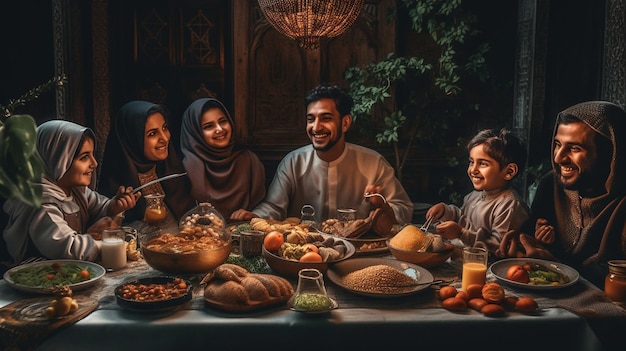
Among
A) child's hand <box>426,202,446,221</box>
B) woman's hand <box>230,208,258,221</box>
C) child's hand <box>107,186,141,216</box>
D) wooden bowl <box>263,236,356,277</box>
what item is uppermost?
child's hand <box>107,186,141,216</box>

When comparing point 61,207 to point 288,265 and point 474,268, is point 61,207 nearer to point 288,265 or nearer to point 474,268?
point 288,265

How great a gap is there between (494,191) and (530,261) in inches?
21.0

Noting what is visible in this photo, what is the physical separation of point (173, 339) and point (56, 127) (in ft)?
4.79

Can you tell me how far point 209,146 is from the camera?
4242 millimetres

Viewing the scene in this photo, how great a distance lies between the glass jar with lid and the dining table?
0.31 ft

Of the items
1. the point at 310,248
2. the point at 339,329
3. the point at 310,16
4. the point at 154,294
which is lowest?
the point at 339,329

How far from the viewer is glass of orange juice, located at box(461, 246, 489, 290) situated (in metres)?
2.96

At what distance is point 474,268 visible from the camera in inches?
117

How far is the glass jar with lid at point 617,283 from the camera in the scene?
290 cm

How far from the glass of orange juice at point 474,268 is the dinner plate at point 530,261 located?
150 millimetres

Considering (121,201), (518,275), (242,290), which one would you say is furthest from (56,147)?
(518,275)

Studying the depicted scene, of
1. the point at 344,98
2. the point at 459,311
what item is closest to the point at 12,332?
the point at 459,311

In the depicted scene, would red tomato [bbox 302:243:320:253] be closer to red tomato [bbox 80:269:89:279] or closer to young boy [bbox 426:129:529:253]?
young boy [bbox 426:129:529:253]

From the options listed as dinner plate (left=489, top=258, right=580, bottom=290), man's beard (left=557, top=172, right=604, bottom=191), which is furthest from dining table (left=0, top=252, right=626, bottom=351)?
man's beard (left=557, top=172, right=604, bottom=191)
